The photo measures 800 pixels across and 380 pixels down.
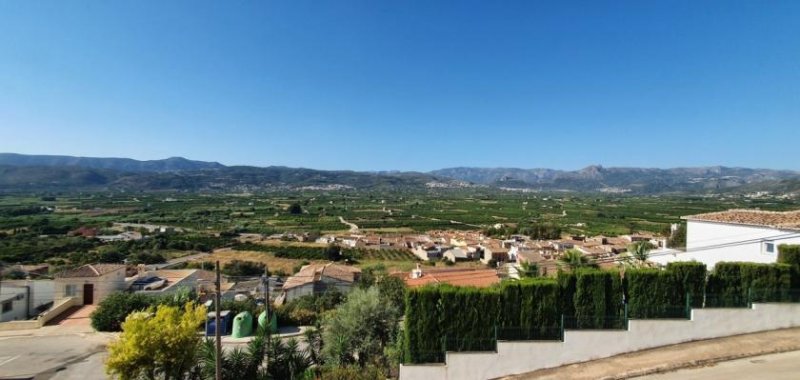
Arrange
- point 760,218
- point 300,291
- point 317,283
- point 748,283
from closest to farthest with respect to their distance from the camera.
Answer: point 748,283 < point 760,218 < point 300,291 < point 317,283

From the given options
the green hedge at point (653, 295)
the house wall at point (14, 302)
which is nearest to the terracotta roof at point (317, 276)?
the house wall at point (14, 302)

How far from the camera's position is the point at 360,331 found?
1467cm

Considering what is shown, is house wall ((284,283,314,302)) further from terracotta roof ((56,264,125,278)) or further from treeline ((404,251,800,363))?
treeline ((404,251,800,363))

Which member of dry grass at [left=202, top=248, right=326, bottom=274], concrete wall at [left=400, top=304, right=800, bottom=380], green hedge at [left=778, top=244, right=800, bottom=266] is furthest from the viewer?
dry grass at [left=202, top=248, right=326, bottom=274]

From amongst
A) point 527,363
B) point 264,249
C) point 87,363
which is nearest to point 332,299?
point 87,363

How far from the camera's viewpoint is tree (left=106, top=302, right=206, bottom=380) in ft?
37.1

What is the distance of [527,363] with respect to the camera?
10977 mm

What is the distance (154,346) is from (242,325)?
7.54 m

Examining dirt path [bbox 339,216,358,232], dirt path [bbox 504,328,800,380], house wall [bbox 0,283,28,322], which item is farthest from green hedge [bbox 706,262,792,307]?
dirt path [bbox 339,216,358,232]

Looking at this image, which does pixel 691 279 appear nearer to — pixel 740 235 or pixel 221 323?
pixel 740 235

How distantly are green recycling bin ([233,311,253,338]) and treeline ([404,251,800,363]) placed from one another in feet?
35.2

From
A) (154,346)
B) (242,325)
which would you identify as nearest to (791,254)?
(154,346)

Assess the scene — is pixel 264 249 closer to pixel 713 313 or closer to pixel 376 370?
pixel 376 370

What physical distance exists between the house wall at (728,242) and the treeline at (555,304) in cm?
500
